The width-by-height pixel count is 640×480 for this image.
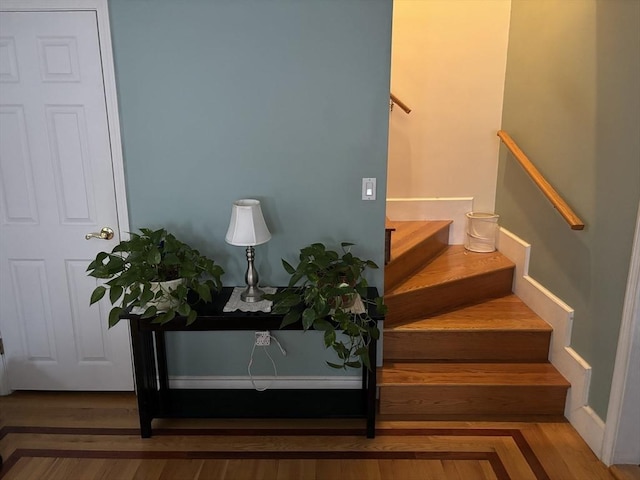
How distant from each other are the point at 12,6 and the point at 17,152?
667 mm

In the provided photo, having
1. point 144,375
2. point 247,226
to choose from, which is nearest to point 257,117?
point 247,226

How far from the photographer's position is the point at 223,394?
263cm

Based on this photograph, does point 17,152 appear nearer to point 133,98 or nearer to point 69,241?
point 69,241

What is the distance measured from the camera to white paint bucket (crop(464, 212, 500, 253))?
3.47 metres

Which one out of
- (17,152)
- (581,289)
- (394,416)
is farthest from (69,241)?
(581,289)

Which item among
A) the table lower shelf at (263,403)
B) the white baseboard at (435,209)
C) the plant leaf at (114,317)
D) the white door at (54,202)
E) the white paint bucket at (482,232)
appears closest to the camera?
the plant leaf at (114,317)

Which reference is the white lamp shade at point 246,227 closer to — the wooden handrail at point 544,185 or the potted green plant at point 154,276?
the potted green plant at point 154,276

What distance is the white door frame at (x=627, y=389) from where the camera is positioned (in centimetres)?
199

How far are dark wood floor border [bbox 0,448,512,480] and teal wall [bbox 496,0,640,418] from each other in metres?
0.71

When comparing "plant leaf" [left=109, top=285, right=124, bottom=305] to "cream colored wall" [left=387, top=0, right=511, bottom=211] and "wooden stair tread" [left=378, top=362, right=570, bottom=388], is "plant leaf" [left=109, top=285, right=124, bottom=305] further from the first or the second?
"cream colored wall" [left=387, top=0, right=511, bottom=211]

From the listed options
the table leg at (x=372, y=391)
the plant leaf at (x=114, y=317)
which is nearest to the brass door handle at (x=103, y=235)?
the plant leaf at (x=114, y=317)

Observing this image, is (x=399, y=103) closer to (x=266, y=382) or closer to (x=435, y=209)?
(x=435, y=209)

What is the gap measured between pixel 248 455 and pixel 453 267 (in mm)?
1675

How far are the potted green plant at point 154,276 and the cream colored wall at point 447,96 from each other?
73.6 inches
